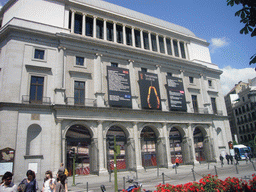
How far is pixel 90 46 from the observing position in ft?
94.5

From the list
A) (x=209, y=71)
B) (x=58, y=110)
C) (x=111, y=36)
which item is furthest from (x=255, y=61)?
(x=209, y=71)

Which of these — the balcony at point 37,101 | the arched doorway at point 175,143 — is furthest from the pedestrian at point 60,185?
the arched doorway at point 175,143

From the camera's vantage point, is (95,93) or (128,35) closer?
(95,93)

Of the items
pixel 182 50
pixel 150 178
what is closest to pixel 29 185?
pixel 150 178

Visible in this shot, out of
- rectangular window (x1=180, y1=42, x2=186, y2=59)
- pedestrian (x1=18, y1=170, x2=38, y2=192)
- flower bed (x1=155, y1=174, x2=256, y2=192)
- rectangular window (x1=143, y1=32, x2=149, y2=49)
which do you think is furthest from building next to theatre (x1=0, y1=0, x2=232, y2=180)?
flower bed (x1=155, y1=174, x2=256, y2=192)

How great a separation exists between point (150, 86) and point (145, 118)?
5.08 meters

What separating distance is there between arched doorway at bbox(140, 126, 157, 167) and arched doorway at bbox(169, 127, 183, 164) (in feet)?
11.5

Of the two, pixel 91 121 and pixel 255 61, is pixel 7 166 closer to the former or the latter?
pixel 91 121

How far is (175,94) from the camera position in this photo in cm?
3300

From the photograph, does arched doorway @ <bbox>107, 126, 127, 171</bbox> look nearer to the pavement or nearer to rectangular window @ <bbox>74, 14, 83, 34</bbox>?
the pavement

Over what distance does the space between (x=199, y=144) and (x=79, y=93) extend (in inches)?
884

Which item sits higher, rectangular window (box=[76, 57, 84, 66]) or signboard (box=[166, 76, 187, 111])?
rectangular window (box=[76, 57, 84, 66])

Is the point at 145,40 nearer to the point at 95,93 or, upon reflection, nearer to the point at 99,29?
the point at 99,29

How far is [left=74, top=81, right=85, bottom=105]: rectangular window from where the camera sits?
26.5 m
